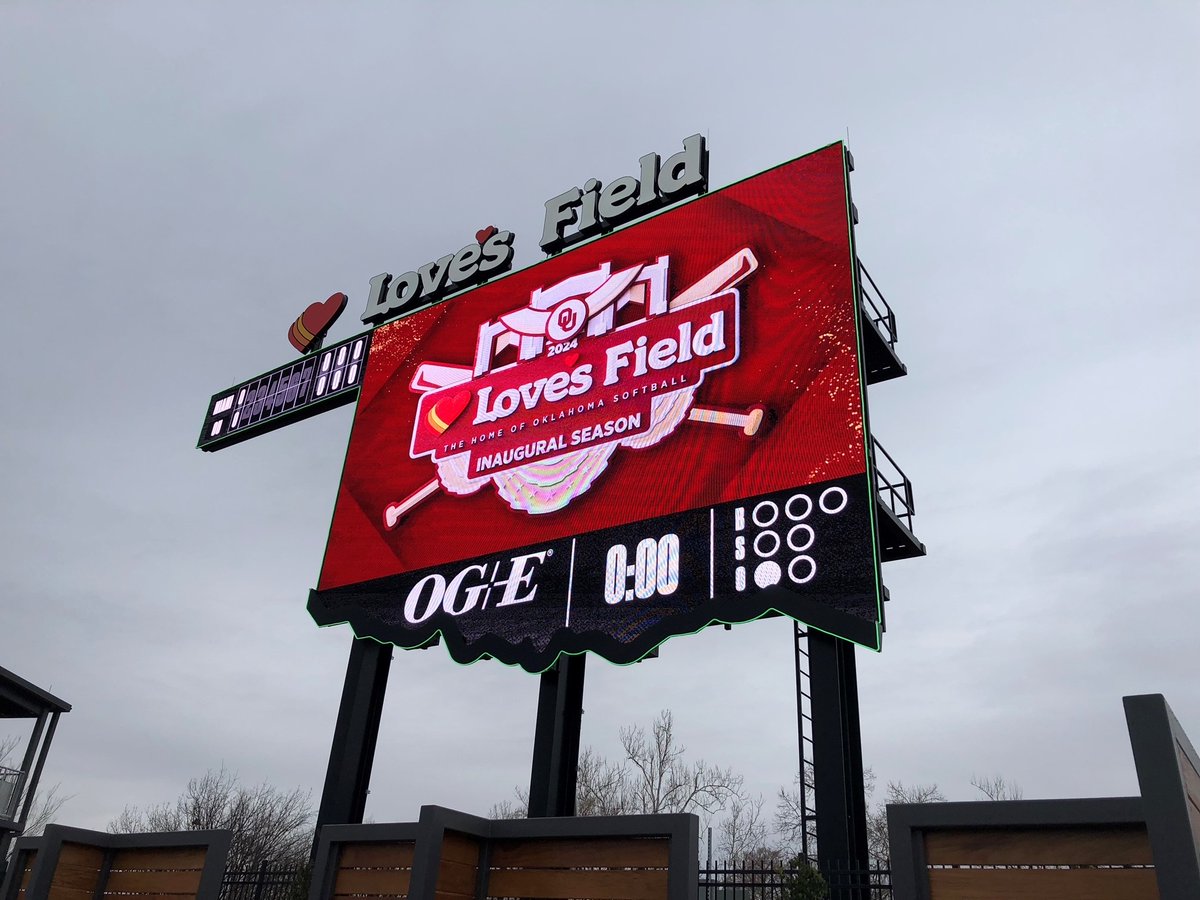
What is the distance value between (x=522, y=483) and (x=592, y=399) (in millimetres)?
1953

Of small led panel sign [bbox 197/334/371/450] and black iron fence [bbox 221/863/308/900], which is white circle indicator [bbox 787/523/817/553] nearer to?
black iron fence [bbox 221/863/308/900]

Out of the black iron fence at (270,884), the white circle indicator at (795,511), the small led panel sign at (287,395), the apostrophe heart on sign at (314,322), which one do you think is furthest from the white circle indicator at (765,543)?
the apostrophe heart on sign at (314,322)

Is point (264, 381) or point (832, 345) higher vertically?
point (264, 381)

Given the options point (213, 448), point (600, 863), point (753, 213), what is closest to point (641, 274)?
point (753, 213)

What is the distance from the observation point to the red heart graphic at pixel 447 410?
1920 cm

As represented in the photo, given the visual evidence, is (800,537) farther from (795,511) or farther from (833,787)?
(833,787)

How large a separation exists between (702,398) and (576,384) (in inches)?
114

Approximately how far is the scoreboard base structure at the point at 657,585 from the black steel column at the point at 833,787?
751 mm

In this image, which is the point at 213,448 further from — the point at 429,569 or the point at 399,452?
the point at 429,569

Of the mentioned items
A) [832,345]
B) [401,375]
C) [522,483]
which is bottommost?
[522,483]

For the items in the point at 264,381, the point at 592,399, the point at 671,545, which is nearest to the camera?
the point at 671,545

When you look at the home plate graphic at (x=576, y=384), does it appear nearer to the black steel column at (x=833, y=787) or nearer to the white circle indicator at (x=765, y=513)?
the white circle indicator at (x=765, y=513)

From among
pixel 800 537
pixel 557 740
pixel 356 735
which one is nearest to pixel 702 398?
pixel 800 537

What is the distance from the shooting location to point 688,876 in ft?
30.1
